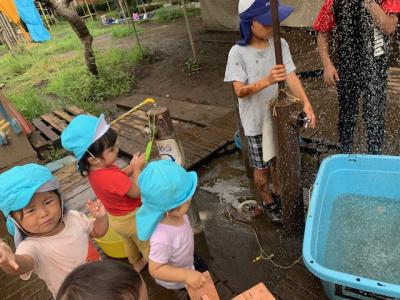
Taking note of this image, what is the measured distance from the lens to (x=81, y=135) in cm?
212

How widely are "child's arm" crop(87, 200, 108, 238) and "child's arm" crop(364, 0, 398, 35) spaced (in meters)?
2.18

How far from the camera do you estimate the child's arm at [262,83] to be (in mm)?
2143

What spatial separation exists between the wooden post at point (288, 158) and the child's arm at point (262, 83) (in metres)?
0.05

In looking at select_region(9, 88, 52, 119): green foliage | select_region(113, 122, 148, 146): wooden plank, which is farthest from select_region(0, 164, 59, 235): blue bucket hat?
select_region(9, 88, 52, 119): green foliage

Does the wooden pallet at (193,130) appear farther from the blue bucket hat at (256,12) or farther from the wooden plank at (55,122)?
the blue bucket hat at (256,12)

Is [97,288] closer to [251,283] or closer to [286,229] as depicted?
[251,283]

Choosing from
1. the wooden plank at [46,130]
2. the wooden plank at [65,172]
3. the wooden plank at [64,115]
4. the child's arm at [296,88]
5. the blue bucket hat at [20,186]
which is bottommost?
the wooden plank at [65,172]

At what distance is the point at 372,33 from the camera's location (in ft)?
8.18

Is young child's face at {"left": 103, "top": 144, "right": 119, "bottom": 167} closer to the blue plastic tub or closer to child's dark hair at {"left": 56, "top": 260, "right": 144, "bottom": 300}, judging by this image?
child's dark hair at {"left": 56, "top": 260, "right": 144, "bottom": 300}

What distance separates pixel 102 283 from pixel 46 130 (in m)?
5.30

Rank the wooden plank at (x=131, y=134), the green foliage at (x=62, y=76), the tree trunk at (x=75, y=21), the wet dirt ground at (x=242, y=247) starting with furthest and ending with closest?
1. the green foliage at (x=62, y=76)
2. the tree trunk at (x=75, y=21)
3. the wooden plank at (x=131, y=134)
4. the wet dirt ground at (x=242, y=247)

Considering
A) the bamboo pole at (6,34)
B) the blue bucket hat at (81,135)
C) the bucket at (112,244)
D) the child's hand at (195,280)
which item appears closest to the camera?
the child's hand at (195,280)

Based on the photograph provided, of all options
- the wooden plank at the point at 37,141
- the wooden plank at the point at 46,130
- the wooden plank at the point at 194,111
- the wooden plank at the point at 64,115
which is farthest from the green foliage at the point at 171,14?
the wooden plank at the point at 37,141

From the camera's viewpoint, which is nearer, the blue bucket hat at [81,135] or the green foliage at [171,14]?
the blue bucket hat at [81,135]
